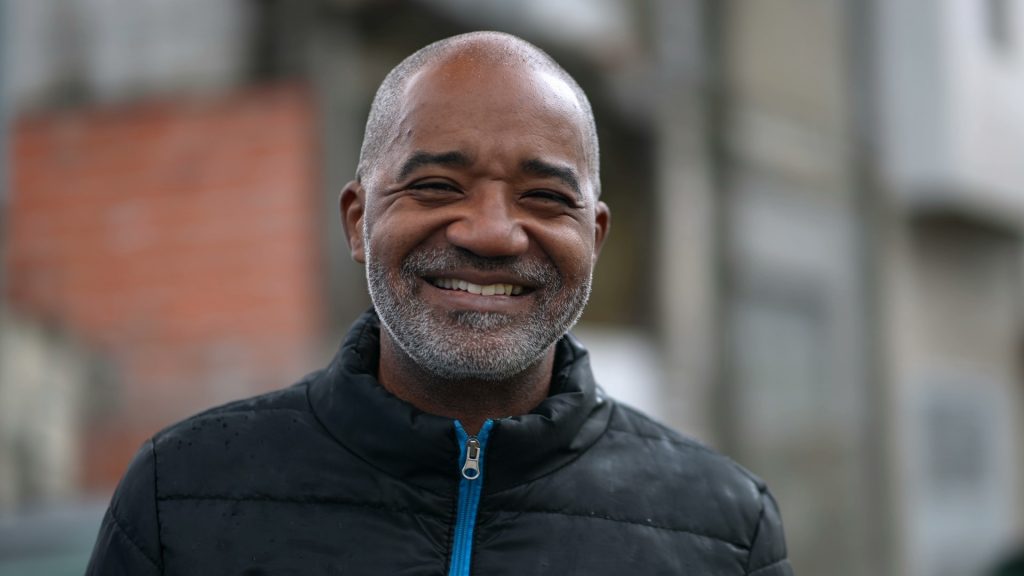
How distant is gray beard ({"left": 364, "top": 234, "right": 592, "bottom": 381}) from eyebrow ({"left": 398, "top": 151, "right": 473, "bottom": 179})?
12cm

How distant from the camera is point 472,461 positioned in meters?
1.76

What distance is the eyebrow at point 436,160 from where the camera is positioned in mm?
1788

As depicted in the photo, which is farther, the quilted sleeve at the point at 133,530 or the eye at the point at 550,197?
the eye at the point at 550,197

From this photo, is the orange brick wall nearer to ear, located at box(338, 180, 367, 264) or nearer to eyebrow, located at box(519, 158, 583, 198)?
ear, located at box(338, 180, 367, 264)

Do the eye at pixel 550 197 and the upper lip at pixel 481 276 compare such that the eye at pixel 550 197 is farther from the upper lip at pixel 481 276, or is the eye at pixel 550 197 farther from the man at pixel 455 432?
the upper lip at pixel 481 276

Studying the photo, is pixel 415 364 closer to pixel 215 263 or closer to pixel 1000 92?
pixel 215 263

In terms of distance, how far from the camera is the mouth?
1.80 meters

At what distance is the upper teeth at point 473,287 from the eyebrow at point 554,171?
16 cm

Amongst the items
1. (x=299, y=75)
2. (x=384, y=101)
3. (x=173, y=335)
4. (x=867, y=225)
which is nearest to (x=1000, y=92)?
(x=867, y=225)

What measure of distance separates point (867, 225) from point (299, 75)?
460cm

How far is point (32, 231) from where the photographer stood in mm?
5961

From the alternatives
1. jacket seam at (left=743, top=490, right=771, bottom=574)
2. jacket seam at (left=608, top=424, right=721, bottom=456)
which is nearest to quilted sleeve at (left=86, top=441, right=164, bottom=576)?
jacket seam at (left=608, top=424, right=721, bottom=456)

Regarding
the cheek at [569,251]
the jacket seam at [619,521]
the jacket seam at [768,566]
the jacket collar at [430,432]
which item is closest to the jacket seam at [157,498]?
the jacket collar at [430,432]

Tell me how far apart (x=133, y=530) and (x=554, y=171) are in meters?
0.76
